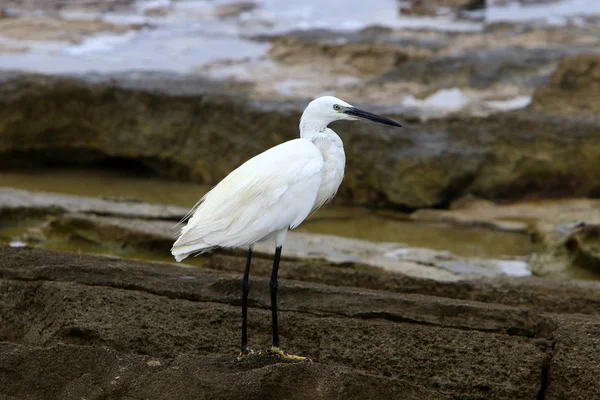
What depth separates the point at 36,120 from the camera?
10.4 m

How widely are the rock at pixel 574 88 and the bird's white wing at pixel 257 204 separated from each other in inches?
247

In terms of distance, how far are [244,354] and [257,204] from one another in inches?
26.9

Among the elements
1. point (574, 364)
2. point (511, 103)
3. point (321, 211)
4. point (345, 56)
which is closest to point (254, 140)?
point (321, 211)

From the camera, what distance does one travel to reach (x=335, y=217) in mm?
9023

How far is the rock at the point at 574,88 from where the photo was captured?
998cm

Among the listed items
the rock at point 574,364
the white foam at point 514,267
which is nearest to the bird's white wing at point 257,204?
the rock at point 574,364

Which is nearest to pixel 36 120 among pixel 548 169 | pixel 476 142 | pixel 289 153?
pixel 476 142

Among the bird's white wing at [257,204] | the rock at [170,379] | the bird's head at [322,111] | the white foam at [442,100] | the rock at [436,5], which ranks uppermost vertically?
the bird's head at [322,111]

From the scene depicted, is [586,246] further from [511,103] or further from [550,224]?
[511,103]

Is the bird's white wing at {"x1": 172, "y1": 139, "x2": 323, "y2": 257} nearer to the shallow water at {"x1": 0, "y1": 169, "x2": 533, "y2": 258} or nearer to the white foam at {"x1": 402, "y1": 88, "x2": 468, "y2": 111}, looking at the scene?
the shallow water at {"x1": 0, "y1": 169, "x2": 533, "y2": 258}

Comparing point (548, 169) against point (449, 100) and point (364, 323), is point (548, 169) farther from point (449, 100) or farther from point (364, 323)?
point (364, 323)

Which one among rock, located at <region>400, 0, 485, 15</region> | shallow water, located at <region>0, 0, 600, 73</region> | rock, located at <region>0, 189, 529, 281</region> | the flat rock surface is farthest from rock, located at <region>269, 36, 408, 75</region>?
the flat rock surface

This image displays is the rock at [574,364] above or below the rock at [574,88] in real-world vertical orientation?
below

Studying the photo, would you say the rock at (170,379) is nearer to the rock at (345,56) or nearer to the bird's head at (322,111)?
the bird's head at (322,111)
